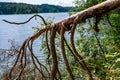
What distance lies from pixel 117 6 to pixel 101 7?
77 mm

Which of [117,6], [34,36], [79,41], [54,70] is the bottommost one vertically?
[79,41]

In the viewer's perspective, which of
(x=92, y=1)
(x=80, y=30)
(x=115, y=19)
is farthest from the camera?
(x=80, y=30)

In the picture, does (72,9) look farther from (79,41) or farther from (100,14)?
(100,14)

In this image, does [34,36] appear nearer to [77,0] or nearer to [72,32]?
[72,32]

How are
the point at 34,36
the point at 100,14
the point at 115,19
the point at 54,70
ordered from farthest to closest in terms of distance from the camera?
the point at 115,19 < the point at 34,36 < the point at 54,70 < the point at 100,14

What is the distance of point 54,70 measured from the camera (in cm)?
145

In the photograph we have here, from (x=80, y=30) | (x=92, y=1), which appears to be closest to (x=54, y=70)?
(x=92, y=1)

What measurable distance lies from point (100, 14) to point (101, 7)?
50 mm

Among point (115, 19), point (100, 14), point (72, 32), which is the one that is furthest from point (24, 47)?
point (115, 19)

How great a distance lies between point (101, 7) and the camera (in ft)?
4.28

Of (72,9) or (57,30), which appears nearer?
(57,30)

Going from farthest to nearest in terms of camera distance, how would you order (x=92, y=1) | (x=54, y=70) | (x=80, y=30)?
1. (x=80, y=30)
2. (x=92, y=1)
3. (x=54, y=70)

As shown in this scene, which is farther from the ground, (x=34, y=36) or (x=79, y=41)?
(x=34, y=36)

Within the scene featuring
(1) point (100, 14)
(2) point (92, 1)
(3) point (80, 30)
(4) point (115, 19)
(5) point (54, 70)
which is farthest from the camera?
(3) point (80, 30)
